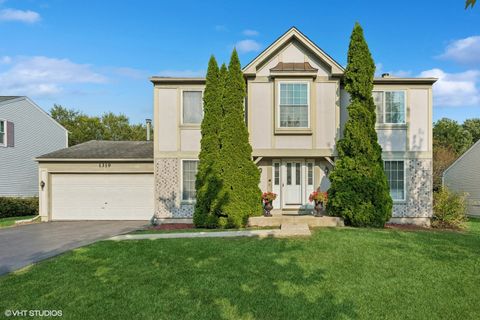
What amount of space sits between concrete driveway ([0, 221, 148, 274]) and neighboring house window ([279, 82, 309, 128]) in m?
7.54

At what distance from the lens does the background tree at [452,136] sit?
131 feet

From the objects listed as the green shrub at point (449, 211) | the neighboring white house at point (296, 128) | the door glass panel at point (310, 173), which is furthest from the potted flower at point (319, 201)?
the green shrub at point (449, 211)

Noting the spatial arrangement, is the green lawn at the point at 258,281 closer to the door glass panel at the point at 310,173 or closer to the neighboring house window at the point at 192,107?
the door glass panel at the point at 310,173

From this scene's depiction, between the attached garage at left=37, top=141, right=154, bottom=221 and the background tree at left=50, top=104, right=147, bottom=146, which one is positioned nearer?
the attached garage at left=37, top=141, right=154, bottom=221

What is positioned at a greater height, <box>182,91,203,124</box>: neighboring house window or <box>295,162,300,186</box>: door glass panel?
<box>182,91,203,124</box>: neighboring house window

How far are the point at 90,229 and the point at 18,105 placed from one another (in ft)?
43.6

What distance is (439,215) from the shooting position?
13.1 meters

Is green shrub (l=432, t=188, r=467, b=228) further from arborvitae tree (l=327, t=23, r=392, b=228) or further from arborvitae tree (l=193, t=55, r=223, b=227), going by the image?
arborvitae tree (l=193, t=55, r=223, b=227)

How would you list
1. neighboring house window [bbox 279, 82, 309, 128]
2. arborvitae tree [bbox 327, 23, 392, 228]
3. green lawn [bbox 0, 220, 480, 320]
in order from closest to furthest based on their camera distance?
green lawn [bbox 0, 220, 480, 320]
arborvitae tree [bbox 327, 23, 392, 228]
neighboring house window [bbox 279, 82, 309, 128]

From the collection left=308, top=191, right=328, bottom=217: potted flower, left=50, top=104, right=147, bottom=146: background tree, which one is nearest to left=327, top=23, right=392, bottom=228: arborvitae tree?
left=308, top=191, right=328, bottom=217: potted flower

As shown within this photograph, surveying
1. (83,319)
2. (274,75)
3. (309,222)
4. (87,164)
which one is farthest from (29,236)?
(274,75)

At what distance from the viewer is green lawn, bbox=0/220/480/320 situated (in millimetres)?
4766

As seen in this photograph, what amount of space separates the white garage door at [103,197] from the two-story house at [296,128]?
73.7 inches

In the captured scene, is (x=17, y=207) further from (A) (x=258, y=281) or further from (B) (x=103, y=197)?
(A) (x=258, y=281)
